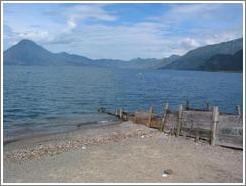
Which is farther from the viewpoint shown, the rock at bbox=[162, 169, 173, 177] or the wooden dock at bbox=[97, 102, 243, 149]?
the wooden dock at bbox=[97, 102, 243, 149]

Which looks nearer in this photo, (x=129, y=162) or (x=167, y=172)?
(x=167, y=172)

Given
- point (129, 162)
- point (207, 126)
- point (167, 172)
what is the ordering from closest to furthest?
1. point (167, 172)
2. point (129, 162)
3. point (207, 126)

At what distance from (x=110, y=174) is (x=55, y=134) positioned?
1595 cm

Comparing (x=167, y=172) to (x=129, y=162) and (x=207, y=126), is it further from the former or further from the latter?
(x=207, y=126)

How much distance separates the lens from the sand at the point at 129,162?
13156 millimetres

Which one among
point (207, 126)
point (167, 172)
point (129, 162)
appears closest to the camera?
point (167, 172)

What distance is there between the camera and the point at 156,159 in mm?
15883

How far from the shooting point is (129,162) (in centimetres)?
1543

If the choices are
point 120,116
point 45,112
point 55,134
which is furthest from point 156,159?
point 45,112

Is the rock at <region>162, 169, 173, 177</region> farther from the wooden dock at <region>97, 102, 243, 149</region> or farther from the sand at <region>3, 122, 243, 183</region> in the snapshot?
the wooden dock at <region>97, 102, 243, 149</region>

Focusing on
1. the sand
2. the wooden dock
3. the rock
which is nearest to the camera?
the sand

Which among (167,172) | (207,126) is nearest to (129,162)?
(167,172)

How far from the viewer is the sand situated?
1316cm

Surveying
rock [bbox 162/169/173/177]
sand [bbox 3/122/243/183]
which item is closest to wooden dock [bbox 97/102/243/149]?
sand [bbox 3/122/243/183]
